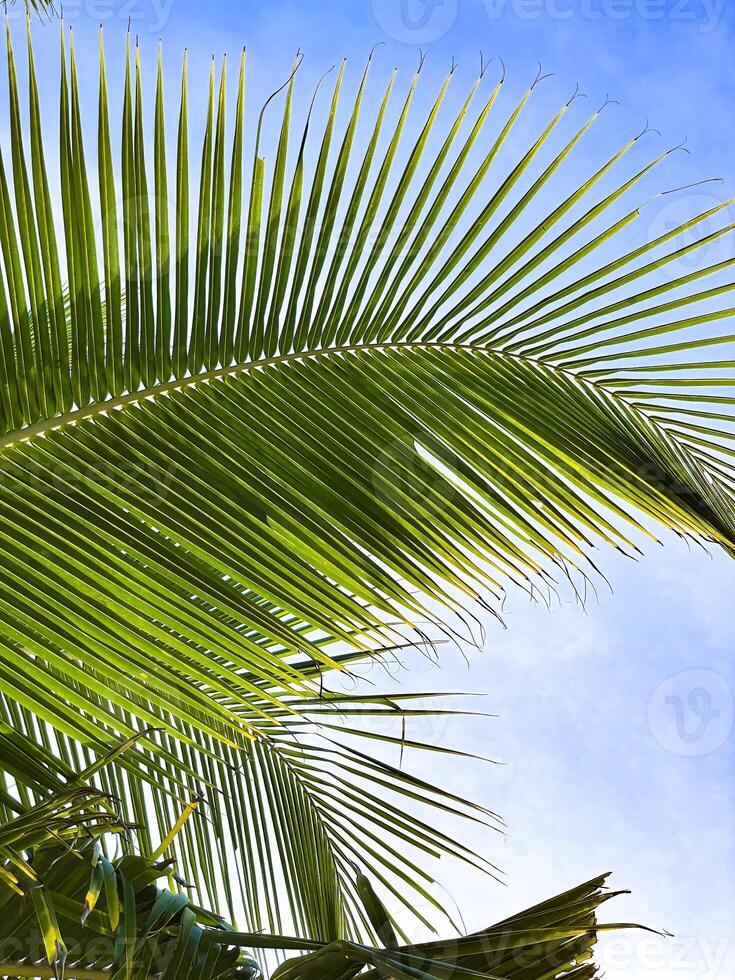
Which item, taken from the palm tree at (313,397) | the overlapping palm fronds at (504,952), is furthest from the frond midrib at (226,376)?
the overlapping palm fronds at (504,952)

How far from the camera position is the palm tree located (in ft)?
3.18

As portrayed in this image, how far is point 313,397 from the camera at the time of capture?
122 cm

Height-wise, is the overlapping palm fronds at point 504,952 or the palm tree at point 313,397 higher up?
the palm tree at point 313,397

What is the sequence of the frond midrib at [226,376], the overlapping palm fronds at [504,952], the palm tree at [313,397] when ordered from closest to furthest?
the overlapping palm fronds at [504,952] < the palm tree at [313,397] < the frond midrib at [226,376]

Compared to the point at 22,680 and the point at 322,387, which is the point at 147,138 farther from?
the point at 22,680

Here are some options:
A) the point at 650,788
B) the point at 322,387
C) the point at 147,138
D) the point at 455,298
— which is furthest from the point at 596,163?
the point at 650,788

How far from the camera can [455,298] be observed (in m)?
1.36

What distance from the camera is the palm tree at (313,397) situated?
0.97 metres

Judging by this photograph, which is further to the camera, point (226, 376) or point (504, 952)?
point (226, 376)

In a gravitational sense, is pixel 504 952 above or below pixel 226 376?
below

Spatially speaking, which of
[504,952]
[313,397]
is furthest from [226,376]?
[504,952]

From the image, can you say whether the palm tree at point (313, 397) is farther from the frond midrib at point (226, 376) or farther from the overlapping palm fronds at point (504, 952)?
the overlapping palm fronds at point (504, 952)

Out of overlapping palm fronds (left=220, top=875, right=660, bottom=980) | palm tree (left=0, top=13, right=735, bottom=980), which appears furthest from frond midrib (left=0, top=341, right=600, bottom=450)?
overlapping palm fronds (left=220, top=875, right=660, bottom=980)

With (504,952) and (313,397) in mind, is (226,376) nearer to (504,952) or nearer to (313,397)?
A: (313,397)
